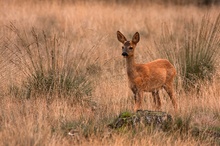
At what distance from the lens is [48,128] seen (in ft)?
25.5

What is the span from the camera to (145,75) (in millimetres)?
9758

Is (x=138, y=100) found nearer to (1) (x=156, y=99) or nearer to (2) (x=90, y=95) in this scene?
(1) (x=156, y=99)

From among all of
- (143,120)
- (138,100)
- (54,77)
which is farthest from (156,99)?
(143,120)

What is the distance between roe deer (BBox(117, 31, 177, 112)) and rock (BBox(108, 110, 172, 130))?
96cm

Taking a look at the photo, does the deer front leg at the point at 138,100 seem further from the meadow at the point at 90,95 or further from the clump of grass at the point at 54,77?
the clump of grass at the point at 54,77

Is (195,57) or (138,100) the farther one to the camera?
(195,57)

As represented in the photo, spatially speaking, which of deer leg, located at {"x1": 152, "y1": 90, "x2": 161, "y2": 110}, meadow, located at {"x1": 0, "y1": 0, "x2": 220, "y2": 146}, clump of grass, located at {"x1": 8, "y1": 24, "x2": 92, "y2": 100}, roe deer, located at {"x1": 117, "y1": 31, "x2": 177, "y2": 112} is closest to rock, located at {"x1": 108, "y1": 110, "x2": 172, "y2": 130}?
meadow, located at {"x1": 0, "y1": 0, "x2": 220, "y2": 146}

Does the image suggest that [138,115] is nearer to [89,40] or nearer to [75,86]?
[75,86]

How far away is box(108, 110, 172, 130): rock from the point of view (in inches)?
327

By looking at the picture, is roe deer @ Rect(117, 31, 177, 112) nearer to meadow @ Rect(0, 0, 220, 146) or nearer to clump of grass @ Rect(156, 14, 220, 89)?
meadow @ Rect(0, 0, 220, 146)

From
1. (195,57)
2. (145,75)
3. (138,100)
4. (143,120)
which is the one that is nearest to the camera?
(143,120)

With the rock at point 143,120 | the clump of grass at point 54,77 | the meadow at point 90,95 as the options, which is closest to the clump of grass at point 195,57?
the meadow at point 90,95

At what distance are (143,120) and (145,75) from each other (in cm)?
157

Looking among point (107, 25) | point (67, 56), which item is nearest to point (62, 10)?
point (107, 25)
